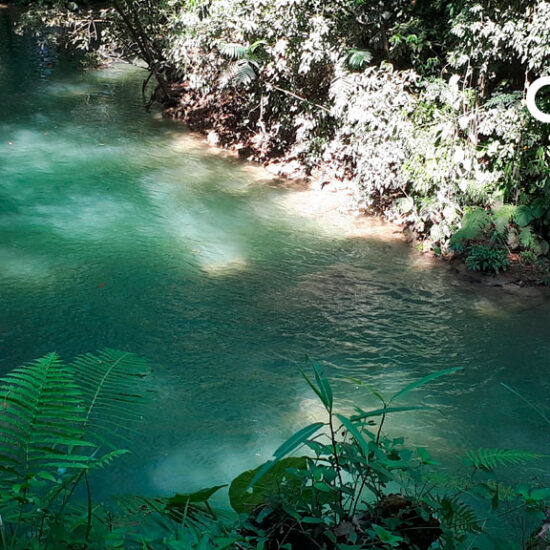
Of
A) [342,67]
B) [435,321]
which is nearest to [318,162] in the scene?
[342,67]

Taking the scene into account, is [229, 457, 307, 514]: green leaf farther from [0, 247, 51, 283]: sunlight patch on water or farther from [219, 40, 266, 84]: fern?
[219, 40, 266, 84]: fern

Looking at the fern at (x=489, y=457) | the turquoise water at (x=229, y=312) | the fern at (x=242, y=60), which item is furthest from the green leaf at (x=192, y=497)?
the fern at (x=242, y=60)

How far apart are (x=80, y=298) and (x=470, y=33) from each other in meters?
4.40

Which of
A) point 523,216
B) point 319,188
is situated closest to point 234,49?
point 319,188

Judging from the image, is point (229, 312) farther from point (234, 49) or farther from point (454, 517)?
point (234, 49)

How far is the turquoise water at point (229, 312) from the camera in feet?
13.3

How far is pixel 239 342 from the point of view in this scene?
495cm

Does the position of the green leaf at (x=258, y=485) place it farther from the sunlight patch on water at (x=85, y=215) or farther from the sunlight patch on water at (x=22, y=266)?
the sunlight patch on water at (x=85, y=215)

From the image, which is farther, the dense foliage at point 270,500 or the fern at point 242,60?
the fern at point 242,60

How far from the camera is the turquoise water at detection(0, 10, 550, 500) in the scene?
159 inches

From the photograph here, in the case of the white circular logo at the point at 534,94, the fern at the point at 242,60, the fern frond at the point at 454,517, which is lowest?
the fern frond at the point at 454,517

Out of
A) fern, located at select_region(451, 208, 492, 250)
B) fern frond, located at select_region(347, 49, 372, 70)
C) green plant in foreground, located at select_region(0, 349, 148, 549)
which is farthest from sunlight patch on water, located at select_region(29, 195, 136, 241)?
green plant in foreground, located at select_region(0, 349, 148, 549)

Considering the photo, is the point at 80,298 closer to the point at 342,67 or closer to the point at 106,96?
the point at 342,67

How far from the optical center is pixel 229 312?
5363mm
